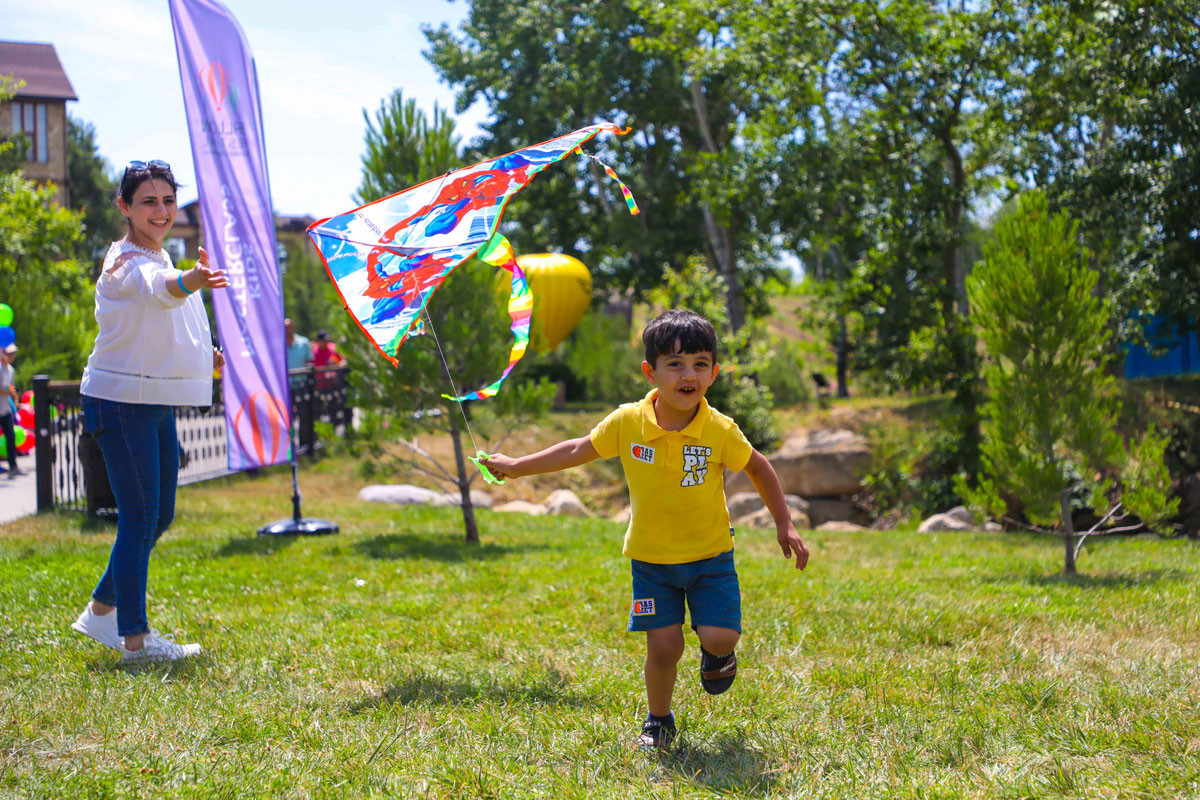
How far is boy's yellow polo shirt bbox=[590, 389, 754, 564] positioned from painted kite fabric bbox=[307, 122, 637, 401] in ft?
3.43

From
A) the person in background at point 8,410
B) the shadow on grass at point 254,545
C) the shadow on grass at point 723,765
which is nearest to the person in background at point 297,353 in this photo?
the person in background at point 8,410

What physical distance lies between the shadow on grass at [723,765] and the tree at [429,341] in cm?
575

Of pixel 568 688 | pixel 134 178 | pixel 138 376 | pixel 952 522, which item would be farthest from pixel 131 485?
pixel 952 522

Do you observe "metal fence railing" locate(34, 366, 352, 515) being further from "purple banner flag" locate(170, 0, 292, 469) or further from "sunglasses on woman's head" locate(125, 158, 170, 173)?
"sunglasses on woman's head" locate(125, 158, 170, 173)

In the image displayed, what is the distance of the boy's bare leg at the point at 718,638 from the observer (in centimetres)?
346

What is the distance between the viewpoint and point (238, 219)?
866 cm

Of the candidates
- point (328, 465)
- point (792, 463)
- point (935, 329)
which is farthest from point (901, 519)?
point (328, 465)

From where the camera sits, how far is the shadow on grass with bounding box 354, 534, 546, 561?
8.17 m

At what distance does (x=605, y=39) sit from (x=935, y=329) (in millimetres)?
13491

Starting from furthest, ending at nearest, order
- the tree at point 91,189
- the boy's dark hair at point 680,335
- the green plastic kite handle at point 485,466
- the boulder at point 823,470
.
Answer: the tree at point 91,189 → the boulder at point 823,470 → the green plastic kite handle at point 485,466 → the boy's dark hair at point 680,335

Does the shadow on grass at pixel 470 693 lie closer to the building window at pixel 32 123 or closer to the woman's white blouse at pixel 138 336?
the woman's white blouse at pixel 138 336

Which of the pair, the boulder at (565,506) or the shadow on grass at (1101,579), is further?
the boulder at (565,506)

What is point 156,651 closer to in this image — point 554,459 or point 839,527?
point 554,459

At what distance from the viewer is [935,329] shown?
15.1 metres
